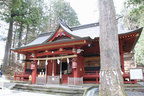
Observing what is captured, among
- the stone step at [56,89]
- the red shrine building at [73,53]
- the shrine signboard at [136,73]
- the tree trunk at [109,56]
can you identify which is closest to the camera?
the tree trunk at [109,56]

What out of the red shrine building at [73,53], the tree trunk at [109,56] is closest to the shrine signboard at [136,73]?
A: the red shrine building at [73,53]

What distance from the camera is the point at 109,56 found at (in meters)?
3.82

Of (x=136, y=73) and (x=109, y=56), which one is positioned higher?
(x=109, y=56)

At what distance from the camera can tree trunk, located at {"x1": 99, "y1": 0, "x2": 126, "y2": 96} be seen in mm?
3582

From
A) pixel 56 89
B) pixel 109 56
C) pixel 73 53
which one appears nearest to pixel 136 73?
pixel 109 56

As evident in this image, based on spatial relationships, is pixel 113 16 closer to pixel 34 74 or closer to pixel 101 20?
pixel 101 20

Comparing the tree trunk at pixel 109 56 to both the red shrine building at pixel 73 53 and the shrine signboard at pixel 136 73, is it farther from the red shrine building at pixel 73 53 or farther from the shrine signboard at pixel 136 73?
the shrine signboard at pixel 136 73

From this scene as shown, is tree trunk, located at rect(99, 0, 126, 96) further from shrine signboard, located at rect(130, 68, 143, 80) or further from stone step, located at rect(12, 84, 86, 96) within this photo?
shrine signboard, located at rect(130, 68, 143, 80)

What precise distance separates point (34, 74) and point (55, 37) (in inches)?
146

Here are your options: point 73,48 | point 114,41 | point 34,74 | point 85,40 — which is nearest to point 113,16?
point 114,41

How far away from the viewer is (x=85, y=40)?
736 cm

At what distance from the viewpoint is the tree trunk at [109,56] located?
358 centimetres

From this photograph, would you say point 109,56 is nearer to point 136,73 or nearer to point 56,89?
point 136,73

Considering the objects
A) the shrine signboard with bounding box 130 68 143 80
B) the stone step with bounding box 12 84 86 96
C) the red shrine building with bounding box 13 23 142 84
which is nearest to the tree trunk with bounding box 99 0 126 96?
the stone step with bounding box 12 84 86 96
